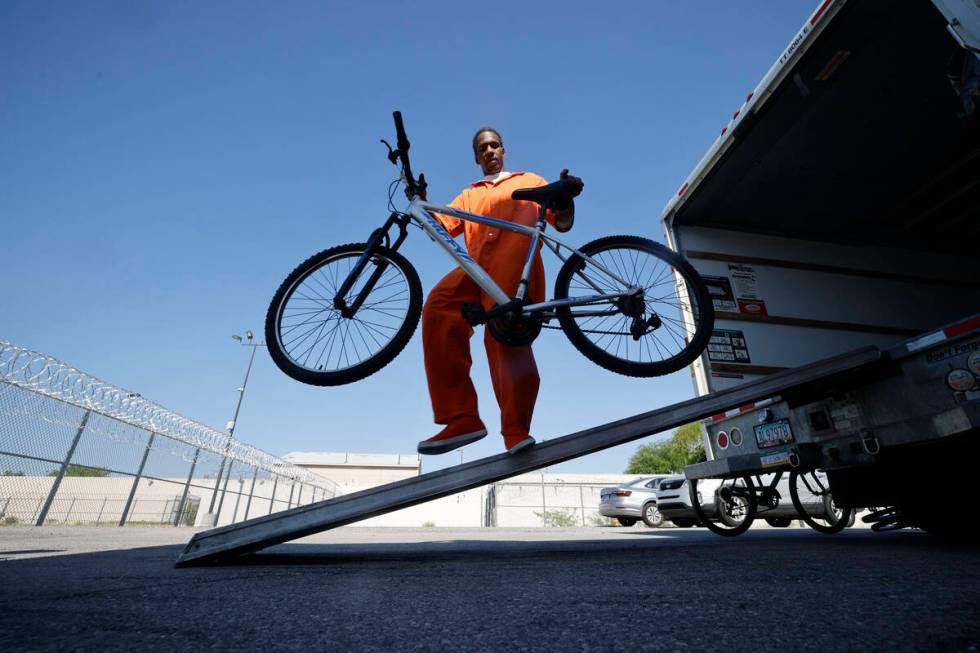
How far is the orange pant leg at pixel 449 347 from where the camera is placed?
2.77 m

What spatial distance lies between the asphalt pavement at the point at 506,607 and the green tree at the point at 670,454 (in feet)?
126

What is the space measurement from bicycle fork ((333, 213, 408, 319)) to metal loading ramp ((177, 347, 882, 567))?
1221mm

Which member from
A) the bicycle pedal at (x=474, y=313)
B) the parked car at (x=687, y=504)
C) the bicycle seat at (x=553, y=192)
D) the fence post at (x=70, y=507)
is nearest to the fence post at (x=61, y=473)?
the fence post at (x=70, y=507)

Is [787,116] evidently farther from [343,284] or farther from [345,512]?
[345,512]

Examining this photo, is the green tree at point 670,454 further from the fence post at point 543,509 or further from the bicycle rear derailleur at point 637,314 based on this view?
the bicycle rear derailleur at point 637,314

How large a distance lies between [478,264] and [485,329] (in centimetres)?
43

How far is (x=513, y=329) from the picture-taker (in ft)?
9.32

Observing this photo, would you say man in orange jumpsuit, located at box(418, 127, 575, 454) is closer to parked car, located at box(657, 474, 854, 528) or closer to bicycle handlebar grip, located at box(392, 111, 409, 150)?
bicycle handlebar grip, located at box(392, 111, 409, 150)

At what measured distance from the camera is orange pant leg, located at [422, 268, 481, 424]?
2.77 metres

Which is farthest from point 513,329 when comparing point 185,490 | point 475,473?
point 185,490

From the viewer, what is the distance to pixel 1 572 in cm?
167

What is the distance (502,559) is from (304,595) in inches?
43.8

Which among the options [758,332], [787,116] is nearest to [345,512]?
[758,332]

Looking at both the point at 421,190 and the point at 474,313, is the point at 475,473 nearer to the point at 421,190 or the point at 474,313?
the point at 474,313
